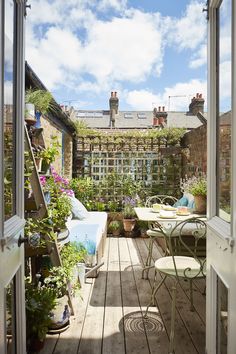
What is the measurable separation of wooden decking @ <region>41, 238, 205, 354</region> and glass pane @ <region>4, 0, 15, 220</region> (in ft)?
4.03

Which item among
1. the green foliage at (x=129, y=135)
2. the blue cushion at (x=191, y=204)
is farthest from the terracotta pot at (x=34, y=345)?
the green foliage at (x=129, y=135)

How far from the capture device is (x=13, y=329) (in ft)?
4.81

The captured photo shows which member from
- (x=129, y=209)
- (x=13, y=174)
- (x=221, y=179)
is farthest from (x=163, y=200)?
(x=13, y=174)

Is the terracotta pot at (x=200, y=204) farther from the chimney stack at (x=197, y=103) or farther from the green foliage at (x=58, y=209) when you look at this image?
the chimney stack at (x=197, y=103)

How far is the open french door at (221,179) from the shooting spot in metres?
1.28

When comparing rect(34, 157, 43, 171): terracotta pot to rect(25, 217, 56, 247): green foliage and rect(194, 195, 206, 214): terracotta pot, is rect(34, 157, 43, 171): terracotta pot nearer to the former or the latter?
rect(25, 217, 56, 247): green foliage

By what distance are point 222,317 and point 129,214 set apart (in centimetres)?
440

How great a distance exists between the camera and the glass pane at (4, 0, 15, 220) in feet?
4.46

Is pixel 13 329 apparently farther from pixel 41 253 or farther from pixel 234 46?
pixel 234 46

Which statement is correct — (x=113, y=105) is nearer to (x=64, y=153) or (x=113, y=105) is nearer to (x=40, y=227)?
(x=64, y=153)

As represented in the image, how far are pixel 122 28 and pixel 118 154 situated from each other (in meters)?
2.69

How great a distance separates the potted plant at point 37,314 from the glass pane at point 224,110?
4.24 ft

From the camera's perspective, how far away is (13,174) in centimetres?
152

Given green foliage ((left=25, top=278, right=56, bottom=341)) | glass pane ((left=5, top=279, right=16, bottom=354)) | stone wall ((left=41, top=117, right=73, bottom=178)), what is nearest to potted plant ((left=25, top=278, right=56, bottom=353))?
green foliage ((left=25, top=278, right=56, bottom=341))
